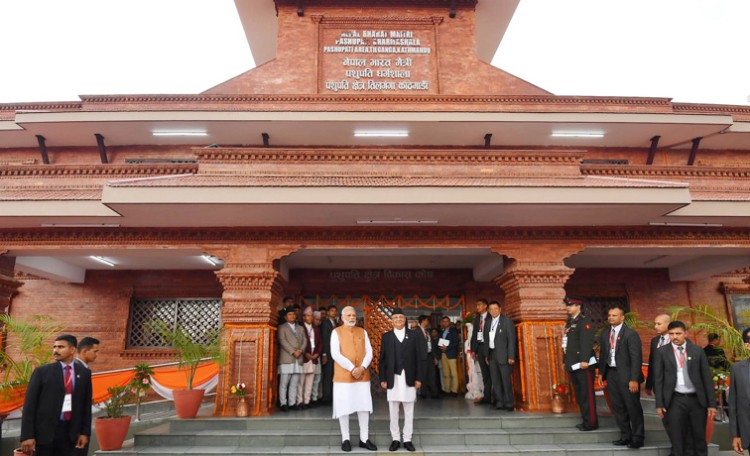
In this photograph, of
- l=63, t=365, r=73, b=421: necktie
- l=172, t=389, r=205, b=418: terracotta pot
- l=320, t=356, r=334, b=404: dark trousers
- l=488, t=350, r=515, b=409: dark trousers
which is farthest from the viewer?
l=320, t=356, r=334, b=404: dark trousers

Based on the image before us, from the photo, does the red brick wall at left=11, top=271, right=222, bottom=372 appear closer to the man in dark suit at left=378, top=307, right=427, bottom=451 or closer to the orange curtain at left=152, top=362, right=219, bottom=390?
the orange curtain at left=152, top=362, right=219, bottom=390

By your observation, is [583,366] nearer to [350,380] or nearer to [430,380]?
[350,380]

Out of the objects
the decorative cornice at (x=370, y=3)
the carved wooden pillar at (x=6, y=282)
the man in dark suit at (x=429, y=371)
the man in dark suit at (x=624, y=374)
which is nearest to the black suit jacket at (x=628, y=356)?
the man in dark suit at (x=624, y=374)

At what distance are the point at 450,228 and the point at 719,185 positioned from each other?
19.4 ft

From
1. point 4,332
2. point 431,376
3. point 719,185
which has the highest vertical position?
point 719,185

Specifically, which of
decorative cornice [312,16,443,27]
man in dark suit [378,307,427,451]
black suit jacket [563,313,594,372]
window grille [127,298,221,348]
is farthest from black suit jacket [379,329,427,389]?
decorative cornice [312,16,443,27]

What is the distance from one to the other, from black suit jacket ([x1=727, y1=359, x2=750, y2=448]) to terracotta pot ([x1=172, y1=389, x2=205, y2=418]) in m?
6.35

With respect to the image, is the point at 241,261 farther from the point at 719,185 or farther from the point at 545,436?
the point at 719,185

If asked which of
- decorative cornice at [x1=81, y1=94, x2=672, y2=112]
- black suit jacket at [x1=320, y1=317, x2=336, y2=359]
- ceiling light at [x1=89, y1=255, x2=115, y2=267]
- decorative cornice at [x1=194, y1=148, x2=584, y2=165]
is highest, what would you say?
decorative cornice at [x1=81, y1=94, x2=672, y2=112]

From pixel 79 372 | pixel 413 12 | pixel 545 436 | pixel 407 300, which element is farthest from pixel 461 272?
pixel 79 372

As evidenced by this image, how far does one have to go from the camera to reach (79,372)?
4.80 m

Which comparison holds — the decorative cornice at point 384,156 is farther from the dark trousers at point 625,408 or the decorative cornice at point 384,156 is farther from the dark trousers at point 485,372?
the dark trousers at point 625,408

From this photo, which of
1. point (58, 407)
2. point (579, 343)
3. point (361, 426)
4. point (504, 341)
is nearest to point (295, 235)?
point (361, 426)

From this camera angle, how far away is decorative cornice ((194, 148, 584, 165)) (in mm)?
8289
